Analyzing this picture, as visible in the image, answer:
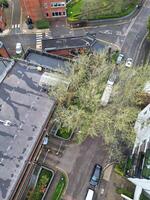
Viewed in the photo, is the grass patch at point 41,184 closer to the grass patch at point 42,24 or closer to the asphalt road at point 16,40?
the asphalt road at point 16,40

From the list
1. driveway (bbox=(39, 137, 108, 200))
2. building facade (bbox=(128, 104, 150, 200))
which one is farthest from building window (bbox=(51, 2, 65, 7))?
building facade (bbox=(128, 104, 150, 200))

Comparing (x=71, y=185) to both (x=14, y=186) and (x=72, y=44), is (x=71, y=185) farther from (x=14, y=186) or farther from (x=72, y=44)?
(x=72, y=44)

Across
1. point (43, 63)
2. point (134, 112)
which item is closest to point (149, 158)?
point (134, 112)

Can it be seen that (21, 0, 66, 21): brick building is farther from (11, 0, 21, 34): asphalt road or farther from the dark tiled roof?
the dark tiled roof

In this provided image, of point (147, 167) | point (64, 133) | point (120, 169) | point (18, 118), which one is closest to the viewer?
point (147, 167)

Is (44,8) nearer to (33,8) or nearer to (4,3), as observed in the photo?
(33,8)

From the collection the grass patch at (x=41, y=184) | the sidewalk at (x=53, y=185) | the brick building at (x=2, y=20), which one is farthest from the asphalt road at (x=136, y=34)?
the grass patch at (x=41, y=184)

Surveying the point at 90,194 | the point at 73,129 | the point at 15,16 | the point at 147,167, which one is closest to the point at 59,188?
the point at 90,194
